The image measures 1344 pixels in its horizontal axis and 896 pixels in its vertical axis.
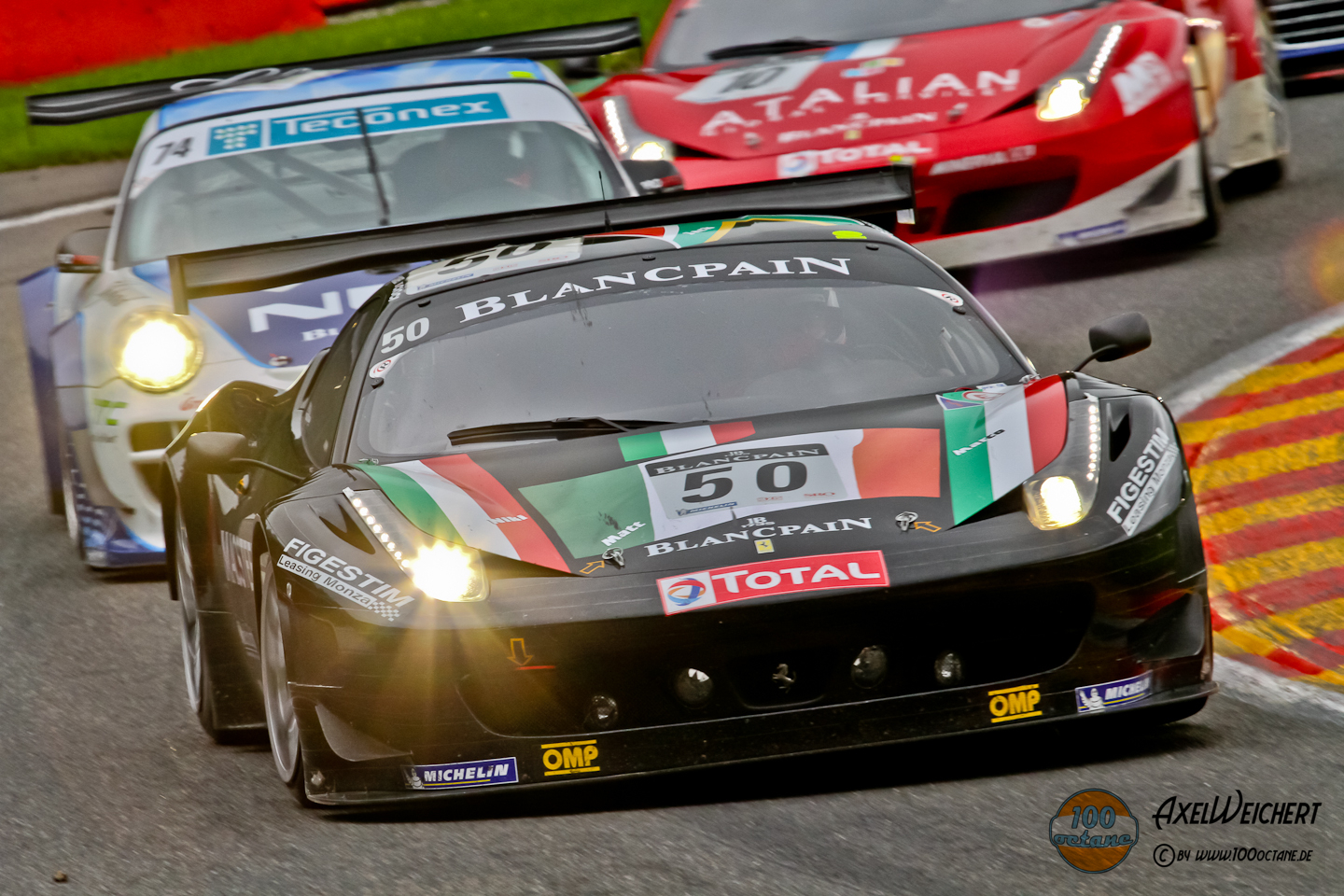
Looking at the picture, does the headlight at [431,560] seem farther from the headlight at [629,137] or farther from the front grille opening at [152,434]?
the headlight at [629,137]

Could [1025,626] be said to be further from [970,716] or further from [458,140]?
[458,140]

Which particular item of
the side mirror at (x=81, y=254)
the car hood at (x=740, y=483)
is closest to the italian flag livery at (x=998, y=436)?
the car hood at (x=740, y=483)

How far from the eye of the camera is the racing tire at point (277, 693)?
4.61 metres

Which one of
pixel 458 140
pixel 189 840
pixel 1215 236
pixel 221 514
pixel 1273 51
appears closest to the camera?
pixel 189 840

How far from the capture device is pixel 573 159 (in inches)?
332

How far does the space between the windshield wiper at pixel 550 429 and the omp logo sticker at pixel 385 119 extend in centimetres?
358

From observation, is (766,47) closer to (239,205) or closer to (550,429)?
(239,205)

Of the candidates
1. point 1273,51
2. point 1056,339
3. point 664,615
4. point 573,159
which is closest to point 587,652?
point 664,615

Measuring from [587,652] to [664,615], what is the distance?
17 cm

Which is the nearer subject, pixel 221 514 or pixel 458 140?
pixel 221 514

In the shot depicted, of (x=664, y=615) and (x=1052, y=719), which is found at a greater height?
(x=664, y=615)

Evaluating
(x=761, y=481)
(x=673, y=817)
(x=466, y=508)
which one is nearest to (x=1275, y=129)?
(x=761, y=481)

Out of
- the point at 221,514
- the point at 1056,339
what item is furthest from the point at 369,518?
the point at 1056,339

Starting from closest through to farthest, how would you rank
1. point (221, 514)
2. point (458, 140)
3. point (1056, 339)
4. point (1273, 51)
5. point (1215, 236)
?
point (221, 514)
point (458, 140)
point (1056, 339)
point (1215, 236)
point (1273, 51)
